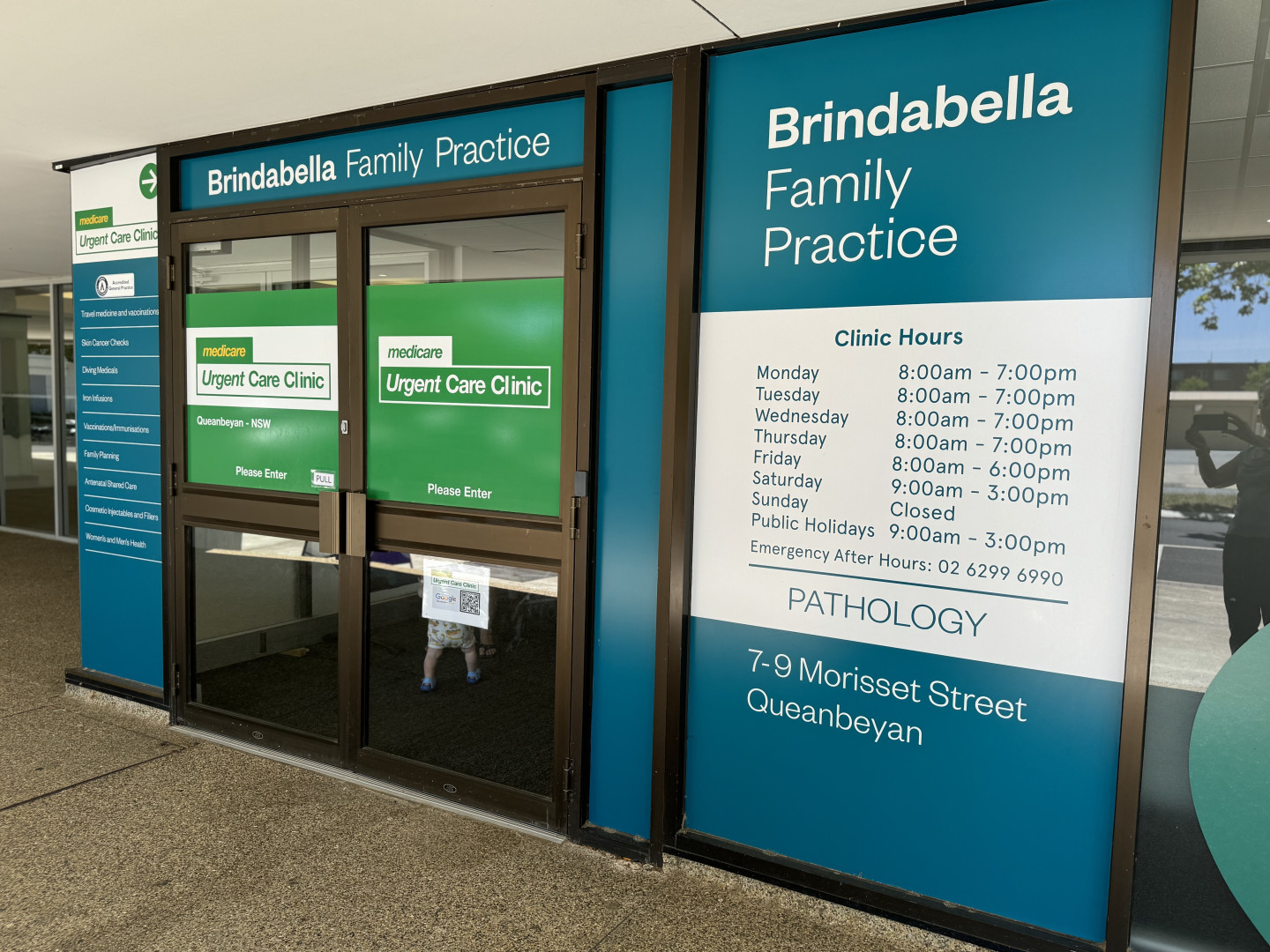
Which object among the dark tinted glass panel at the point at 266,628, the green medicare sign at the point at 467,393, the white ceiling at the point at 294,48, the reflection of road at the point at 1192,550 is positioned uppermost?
the white ceiling at the point at 294,48

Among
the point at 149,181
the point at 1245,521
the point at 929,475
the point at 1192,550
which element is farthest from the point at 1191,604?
the point at 149,181

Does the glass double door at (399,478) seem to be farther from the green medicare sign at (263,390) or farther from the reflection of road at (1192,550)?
the reflection of road at (1192,550)

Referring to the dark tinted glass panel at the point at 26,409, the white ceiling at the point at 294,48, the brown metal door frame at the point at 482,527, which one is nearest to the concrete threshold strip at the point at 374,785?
the brown metal door frame at the point at 482,527

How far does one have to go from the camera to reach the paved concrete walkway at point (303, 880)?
8.34 feet

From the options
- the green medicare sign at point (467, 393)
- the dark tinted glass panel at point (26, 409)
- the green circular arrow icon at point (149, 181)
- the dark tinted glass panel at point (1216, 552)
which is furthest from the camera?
the dark tinted glass panel at point (26, 409)

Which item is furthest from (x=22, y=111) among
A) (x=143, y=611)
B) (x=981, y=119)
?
(x=981, y=119)

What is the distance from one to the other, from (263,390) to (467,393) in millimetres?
1138

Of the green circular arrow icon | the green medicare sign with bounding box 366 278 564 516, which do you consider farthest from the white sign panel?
the green circular arrow icon

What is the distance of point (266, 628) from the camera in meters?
4.49

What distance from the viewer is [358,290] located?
138 inches

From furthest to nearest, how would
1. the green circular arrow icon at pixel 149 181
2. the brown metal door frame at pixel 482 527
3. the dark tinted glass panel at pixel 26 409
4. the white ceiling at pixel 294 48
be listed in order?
the dark tinted glass panel at pixel 26 409 → the green circular arrow icon at pixel 149 181 → the brown metal door frame at pixel 482 527 → the white ceiling at pixel 294 48

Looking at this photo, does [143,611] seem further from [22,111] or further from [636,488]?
[636,488]

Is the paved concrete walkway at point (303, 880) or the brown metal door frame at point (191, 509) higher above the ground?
the brown metal door frame at point (191, 509)

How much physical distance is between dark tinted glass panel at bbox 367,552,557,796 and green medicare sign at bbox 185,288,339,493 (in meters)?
0.63
